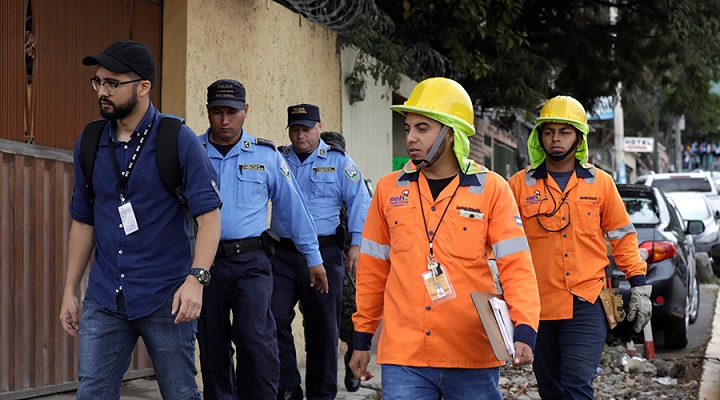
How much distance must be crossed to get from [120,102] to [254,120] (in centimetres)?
425

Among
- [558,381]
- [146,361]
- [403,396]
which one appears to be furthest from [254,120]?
[403,396]

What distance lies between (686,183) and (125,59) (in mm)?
22320

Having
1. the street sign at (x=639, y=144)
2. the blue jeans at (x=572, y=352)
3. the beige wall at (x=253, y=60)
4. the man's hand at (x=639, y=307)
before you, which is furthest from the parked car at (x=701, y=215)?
the street sign at (x=639, y=144)

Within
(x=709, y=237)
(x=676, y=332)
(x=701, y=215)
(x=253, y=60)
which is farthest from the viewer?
(x=701, y=215)

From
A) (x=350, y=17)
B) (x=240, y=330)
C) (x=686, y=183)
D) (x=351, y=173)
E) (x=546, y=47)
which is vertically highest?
(x=546, y=47)

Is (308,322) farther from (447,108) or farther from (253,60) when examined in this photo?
(447,108)

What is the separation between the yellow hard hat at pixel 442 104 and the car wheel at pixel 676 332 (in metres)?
7.15

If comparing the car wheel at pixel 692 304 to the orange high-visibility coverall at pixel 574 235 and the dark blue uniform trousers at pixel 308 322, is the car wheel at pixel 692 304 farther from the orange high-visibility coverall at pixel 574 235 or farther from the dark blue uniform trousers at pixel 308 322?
the orange high-visibility coverall at pixel 574 235

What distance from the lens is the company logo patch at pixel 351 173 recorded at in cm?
738

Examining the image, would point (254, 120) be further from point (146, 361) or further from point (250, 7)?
point (146, 361)

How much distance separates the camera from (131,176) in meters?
4.33

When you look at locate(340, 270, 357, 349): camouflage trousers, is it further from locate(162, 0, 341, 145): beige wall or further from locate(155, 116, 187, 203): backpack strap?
locate(155, 116, 187, 203): backpack strap

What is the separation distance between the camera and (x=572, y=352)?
5625 mm

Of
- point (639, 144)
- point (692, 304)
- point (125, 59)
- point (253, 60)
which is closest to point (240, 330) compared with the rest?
point (125, 59)
